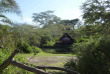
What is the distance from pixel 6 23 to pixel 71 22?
173 ft

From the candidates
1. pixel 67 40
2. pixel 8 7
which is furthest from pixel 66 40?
pixel 8 7

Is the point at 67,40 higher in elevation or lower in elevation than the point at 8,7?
lower

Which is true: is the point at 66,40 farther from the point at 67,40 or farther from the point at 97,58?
the point at 97,58

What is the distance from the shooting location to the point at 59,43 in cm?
3844

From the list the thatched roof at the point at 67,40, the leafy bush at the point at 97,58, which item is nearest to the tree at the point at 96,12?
the leafy bush at the point at 97,58

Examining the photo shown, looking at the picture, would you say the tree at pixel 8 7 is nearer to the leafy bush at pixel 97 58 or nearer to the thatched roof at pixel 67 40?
the leafy bush at pixel 97 58

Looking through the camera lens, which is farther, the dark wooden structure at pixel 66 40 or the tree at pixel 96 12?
the dark wooden structure at pixel 66 40

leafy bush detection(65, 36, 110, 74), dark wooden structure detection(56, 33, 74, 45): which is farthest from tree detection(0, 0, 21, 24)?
dark wooden structure detection(56, 33, 74, 45)

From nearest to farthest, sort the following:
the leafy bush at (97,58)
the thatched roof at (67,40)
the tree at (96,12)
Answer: the leafy bush at (97,58), the tree at (96,12), the thatched roof at (67,40)

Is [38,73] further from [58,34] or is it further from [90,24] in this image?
[58,34]

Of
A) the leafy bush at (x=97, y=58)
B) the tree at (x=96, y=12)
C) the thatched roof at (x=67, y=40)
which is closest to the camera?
the leafy bush at (x=97, y=58)

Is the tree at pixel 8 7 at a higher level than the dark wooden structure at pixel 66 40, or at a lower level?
higher

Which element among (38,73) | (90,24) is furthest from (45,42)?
(38,73)

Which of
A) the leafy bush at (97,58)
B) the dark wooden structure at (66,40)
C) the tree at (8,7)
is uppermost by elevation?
the tree at (8,7)
